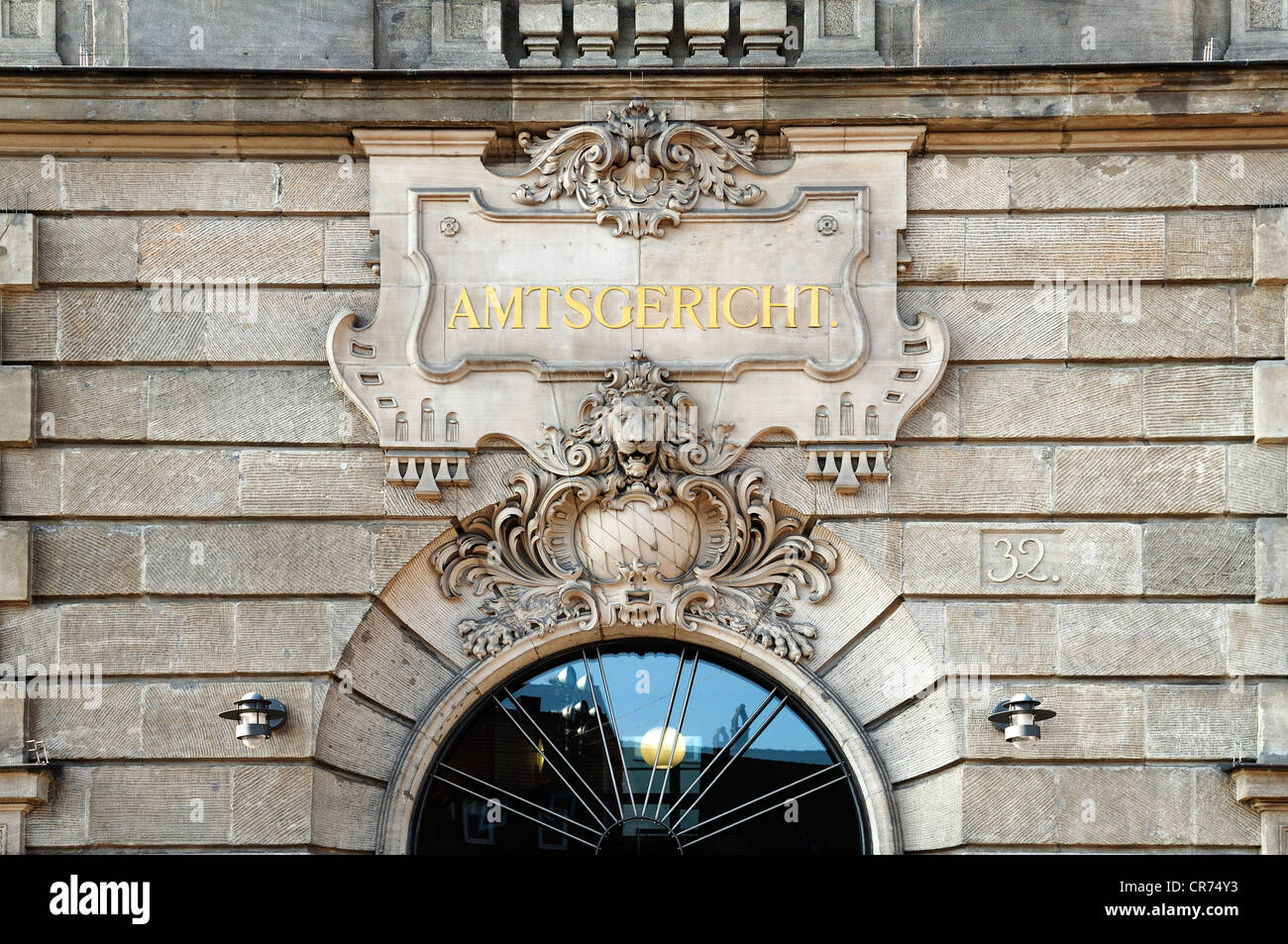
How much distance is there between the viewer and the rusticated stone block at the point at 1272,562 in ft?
41.2

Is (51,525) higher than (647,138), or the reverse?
(647,138)

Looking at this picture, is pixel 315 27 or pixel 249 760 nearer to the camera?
pixel 249 760

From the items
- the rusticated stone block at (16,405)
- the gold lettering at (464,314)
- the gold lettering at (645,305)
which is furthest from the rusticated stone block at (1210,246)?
the rusticated stone block at (16,405)

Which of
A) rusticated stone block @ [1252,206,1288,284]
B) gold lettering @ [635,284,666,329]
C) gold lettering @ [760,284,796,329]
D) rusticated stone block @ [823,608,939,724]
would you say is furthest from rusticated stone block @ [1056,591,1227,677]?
gold lettering @ [635,284,666,329]

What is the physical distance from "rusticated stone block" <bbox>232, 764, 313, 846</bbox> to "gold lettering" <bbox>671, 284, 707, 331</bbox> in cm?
416

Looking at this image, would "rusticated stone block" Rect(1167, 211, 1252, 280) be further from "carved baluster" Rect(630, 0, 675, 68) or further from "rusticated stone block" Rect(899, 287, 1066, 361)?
"carved baluster" Rect(630, 0, 675, 68)

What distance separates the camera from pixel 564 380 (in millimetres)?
13023

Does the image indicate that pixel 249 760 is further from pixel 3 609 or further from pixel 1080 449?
pixel 1080 449

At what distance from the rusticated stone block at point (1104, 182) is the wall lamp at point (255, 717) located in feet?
21.5

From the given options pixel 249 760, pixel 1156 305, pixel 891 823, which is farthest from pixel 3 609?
pixel 1156 305

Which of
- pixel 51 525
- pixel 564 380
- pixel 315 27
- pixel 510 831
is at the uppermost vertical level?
pixel 315 27

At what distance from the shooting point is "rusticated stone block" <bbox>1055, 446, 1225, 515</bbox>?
12.8m

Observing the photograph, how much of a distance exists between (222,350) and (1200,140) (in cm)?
743

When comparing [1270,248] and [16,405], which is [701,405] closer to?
[1270,248]
